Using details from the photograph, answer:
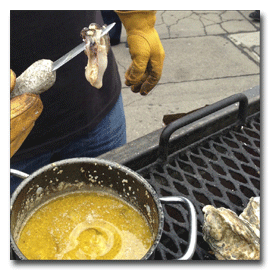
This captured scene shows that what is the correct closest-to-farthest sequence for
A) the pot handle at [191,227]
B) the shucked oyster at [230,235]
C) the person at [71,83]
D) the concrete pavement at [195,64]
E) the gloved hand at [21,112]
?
the pot handle at [191,227]
the shucked oyster at [230,235]
the gloved hand at [21,112]
the person at [71,83]
the concrete pavement at [195,64]

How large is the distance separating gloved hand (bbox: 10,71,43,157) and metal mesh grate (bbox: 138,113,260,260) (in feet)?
1.35

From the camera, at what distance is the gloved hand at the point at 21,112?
3.53ft

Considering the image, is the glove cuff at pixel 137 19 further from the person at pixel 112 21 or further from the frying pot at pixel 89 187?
the person at pixel 112 21

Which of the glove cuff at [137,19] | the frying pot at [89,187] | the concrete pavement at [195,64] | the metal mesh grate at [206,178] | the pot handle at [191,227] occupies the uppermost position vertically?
the glove cuff at [137,19]

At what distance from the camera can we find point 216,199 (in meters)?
1.18

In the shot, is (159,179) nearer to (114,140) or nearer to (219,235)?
(219,235)

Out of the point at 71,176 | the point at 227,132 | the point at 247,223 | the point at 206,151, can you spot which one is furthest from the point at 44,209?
the point at 227,132

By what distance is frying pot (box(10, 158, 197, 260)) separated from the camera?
838mm

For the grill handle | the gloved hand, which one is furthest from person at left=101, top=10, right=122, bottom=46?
the gloved hand

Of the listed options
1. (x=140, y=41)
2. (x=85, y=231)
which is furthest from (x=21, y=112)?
(x=140, y=41)

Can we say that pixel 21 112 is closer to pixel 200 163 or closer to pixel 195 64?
pixel 200 163

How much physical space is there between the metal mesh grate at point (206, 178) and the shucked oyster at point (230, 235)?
0.06 m

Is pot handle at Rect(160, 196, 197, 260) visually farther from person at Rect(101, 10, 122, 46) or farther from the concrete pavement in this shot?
person at Rect(101, 10, 122, 46)

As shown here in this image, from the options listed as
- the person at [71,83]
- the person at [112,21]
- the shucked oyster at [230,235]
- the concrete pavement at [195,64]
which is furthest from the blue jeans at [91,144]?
the person at [112,21]
